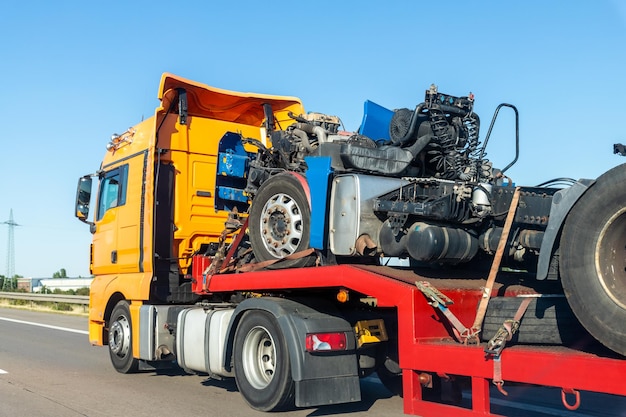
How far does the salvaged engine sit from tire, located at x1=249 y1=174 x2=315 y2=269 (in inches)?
1.7

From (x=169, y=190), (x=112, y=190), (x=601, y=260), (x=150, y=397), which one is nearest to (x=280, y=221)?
(x=150, y=397)

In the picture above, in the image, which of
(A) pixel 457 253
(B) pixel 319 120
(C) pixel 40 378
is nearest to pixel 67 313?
(C) pixel 40 378

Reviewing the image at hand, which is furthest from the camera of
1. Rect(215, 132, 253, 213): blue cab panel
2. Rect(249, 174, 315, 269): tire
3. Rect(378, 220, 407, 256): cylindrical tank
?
Rect(215, 132, 253, 213): blue cab panel

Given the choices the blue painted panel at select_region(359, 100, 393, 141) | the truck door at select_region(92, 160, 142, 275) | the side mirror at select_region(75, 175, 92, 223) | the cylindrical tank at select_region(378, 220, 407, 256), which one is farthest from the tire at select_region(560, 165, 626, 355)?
the side mirror at select_region(75, 175, 92, 223)

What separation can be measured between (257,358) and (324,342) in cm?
106

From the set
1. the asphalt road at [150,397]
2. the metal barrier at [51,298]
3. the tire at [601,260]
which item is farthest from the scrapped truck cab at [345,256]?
the metal barrier at [51,298]

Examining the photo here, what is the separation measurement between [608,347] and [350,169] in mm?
3063

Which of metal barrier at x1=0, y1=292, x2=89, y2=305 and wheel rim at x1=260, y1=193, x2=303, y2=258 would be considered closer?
wheel rim at x1=260, y1=193, x2=303, y2=258

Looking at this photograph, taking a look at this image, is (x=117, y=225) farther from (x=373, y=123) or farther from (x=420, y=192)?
(x=420, y=192)

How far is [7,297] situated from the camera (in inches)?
1382

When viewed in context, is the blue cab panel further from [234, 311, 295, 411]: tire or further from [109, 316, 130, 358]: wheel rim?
[234, 311, 295, 411]: tire

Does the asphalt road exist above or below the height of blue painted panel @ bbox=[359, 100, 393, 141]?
below

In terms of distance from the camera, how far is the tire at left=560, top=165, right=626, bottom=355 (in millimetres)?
3959

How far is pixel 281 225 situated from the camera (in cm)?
719
